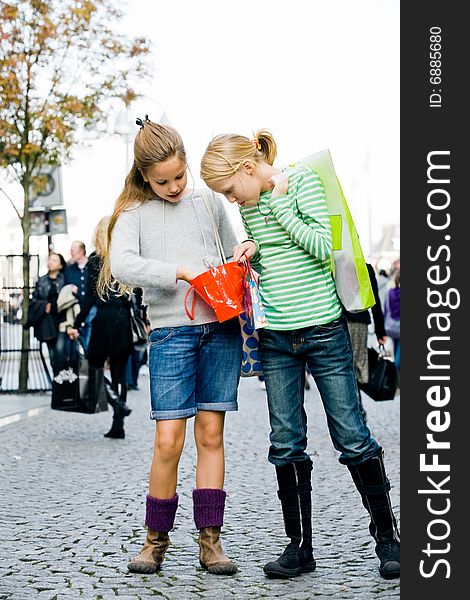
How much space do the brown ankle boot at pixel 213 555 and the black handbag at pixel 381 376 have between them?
12.2 feet

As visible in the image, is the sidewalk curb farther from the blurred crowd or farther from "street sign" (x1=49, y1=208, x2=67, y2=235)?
"street sign" (x1=49, y1=208, x2=67, y2=235)

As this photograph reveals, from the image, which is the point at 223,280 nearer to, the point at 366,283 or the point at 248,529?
the point at 366,283

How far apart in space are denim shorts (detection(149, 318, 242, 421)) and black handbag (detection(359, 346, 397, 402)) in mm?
3664

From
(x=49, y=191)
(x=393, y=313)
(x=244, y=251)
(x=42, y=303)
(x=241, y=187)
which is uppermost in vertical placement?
(x=49, y=191)

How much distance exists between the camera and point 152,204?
475 cm

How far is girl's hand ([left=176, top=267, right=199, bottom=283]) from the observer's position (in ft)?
14.7

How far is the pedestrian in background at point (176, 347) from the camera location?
4621 mm

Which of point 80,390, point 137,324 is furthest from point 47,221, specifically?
point 137,324

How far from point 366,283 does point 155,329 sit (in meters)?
0.86

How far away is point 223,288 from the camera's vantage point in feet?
14.5

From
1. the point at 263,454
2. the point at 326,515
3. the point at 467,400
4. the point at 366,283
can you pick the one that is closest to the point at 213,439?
the point at 366,283

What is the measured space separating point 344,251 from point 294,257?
0.62 feet

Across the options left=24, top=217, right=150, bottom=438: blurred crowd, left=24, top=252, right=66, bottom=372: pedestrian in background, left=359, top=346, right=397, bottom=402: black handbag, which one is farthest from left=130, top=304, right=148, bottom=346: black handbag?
left=24, top=252, right=66, bottom=372: pedestrian in background

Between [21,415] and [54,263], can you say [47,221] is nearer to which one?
[54,263]
